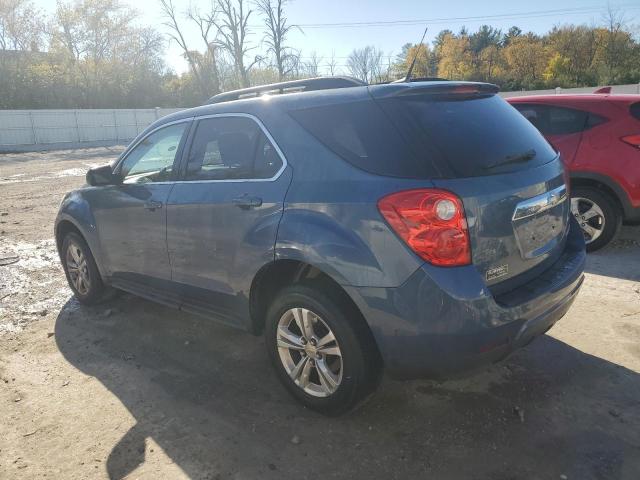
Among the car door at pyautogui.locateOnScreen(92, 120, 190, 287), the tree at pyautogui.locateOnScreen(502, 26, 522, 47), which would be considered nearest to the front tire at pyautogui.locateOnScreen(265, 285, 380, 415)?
the car door at pyautogui.locateOnScreen(92, 120, 190, 287)

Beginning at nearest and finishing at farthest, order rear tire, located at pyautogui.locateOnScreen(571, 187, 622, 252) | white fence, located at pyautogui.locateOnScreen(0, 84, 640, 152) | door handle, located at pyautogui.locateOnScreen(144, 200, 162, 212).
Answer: door handle, located at pyautogui.locateOnScreen(144, 200, 162, 212) < rear tire, located at pyautogui.locateOnScreen(571, 187, 622, 252) < white fence, located at pyautogui.locateOnScreen(0, 84, 640, 152)

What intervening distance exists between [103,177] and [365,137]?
2.60 meters

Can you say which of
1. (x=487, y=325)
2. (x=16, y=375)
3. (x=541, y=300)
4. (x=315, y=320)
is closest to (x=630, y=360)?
(x=541, y=300)

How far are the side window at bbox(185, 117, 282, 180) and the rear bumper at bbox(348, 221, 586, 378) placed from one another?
40.5 inches

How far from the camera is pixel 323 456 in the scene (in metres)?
2.60

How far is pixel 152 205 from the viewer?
3705mm

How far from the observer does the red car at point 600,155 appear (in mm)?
5215

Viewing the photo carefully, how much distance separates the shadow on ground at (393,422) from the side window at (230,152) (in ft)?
4.61

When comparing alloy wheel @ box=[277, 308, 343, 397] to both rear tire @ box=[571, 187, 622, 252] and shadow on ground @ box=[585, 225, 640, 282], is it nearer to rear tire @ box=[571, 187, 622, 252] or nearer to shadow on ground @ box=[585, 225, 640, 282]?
shadow on ground @ box=[585, 225, 640, 282]

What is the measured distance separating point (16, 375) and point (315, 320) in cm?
240

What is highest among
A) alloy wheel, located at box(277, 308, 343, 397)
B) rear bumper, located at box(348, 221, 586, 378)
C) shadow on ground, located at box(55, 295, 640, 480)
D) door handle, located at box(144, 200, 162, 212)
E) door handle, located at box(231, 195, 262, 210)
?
door handle, located at box(231, 195, 262, 210)

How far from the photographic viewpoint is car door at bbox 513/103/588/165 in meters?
5.59

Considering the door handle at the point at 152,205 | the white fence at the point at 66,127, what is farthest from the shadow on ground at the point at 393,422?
the white fence at the point at 66,127

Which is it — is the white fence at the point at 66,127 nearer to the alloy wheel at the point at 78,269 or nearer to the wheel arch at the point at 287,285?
the alloy wheel at the point at 78,269
